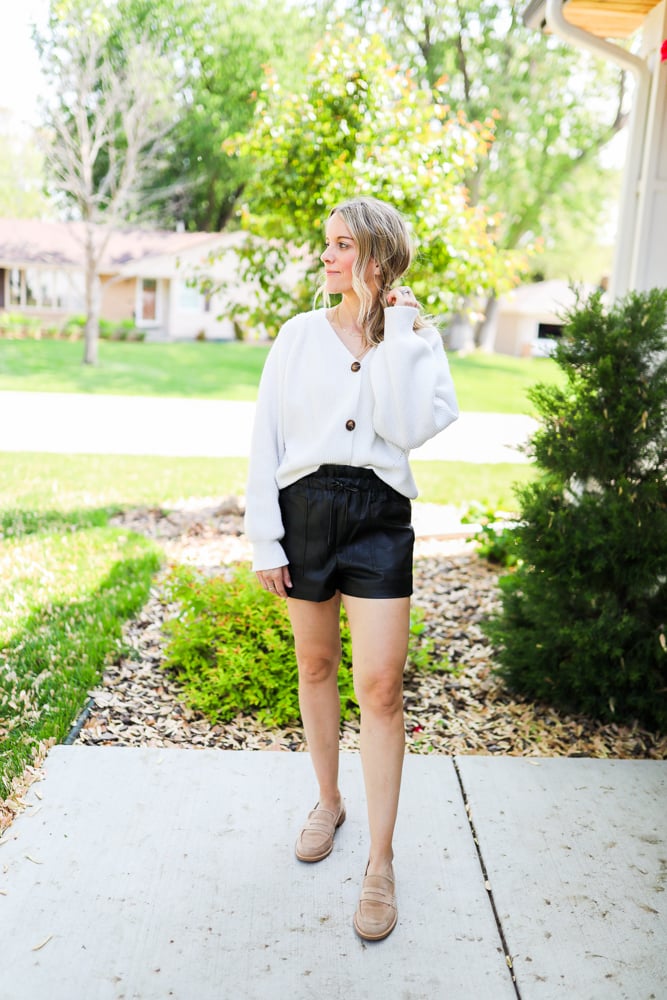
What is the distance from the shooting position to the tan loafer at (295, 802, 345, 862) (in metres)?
2.57

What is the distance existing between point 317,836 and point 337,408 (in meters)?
1.20

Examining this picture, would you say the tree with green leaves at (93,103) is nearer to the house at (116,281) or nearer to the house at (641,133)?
the house at (116,281)

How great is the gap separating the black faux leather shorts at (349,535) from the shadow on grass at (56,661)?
1.28 metres

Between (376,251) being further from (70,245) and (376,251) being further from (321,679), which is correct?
(70,245)

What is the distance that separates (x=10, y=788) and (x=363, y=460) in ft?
5.07

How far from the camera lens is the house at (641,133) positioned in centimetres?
445

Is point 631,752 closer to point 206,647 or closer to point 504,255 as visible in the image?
point 206,647

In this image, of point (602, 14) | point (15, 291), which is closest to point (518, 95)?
point (15, 291)

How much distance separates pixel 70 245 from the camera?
3103 cm

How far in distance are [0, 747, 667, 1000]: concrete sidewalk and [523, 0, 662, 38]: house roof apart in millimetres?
3843

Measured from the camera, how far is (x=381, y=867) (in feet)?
7.79

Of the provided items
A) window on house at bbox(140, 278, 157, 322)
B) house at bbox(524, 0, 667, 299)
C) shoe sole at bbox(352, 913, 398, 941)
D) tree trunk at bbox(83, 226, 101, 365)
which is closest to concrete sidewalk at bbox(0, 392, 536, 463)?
house at bbox(524, 0, 667, 299)

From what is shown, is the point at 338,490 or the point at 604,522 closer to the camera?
the point at 338,490

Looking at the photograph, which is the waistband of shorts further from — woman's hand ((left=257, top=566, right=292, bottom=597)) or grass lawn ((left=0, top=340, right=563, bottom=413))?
grass lawn ((left=0, top=340, right=563, bottom=413))
